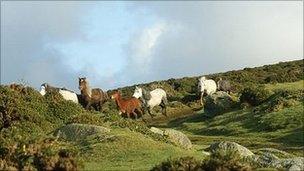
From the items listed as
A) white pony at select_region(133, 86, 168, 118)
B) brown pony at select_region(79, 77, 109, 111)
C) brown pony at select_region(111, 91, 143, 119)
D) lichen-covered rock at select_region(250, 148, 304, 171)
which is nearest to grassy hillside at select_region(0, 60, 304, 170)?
white pony at select_region(133, 86, 168, 118)

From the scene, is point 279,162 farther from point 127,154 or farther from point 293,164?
point 127,154

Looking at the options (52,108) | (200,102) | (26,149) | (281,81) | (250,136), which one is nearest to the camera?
(26,149)

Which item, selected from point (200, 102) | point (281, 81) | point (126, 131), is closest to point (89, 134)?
point (126, 131)

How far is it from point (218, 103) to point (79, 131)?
29086mm

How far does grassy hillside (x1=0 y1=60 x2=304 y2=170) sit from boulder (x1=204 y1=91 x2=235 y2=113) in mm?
508

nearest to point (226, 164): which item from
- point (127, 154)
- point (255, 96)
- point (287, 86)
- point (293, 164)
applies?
point (127, 154)

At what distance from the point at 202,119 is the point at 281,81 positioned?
19456mm

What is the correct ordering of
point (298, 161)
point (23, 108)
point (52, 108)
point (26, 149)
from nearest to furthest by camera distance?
point (26, 149) < point (298, 161) < point (23, 108) < point (52, 108)

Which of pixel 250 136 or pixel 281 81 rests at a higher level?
pixel 281 81

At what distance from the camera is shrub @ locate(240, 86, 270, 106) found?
163 ft

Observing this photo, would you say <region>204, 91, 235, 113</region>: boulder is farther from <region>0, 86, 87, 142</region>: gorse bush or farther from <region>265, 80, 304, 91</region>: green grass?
<region>0, 86, 87, 142</region>: gorse bush

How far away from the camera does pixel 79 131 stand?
75.5 feet

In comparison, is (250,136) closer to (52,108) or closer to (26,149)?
(52,108)

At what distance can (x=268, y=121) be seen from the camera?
4231 cm
